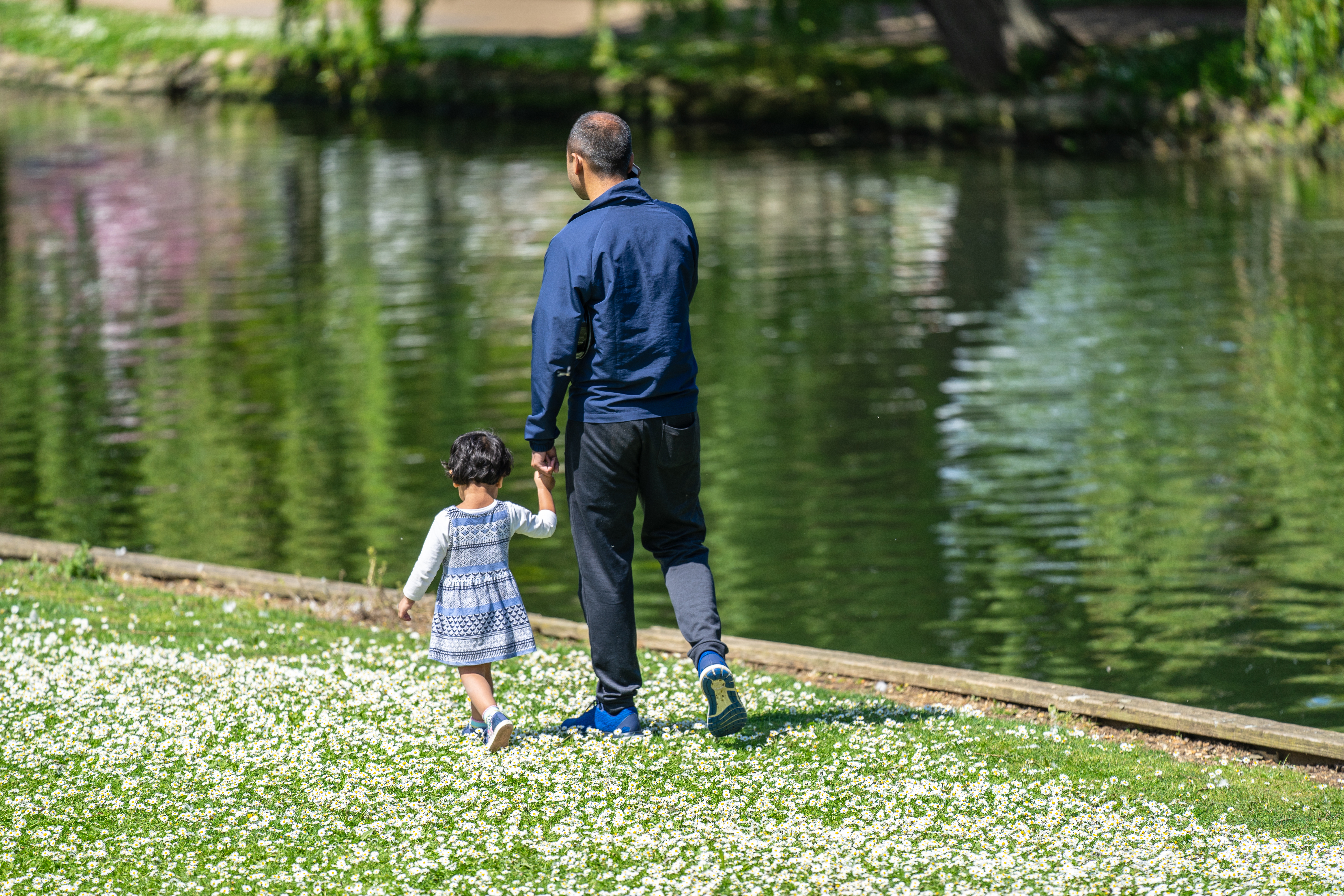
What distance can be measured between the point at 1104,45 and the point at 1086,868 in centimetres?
2750

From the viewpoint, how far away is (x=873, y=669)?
7000 millimetres

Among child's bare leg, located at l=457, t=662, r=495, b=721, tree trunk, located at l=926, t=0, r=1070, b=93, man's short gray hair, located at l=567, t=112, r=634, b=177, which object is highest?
tree trunk, located at l=926, t=0, r=1070, b=93

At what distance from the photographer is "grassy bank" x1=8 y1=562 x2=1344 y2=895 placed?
4918 mm

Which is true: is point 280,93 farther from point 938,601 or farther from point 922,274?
point 938,601

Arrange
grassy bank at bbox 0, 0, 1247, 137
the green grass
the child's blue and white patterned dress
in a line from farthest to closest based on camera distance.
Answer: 1. the green grass
2. grassy bank at bbox 0, 0, 1247, 137
3. the child's blue and white patterned dress

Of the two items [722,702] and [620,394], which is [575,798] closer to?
[722,702]

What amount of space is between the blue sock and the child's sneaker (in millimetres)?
711

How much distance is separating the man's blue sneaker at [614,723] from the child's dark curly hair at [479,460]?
0.98 meters

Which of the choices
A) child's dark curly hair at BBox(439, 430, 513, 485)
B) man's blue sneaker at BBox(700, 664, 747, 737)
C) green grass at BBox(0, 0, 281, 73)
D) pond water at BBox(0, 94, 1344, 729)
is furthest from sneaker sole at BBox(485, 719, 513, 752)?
green grass at BBox(0, 0, 281, 73)

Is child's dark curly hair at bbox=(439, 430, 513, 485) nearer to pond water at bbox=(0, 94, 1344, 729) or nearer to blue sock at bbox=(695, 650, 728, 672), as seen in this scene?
blue sock at bbox=(695, 650, 728, 672)

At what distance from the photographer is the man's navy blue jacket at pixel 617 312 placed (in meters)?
5.67

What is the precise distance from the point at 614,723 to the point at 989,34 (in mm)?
24466

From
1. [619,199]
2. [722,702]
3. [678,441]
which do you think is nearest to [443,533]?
[678,441]

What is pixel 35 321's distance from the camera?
17.4 m
